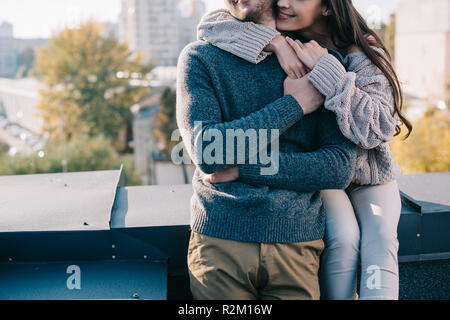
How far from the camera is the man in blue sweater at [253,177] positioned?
5.08 ft

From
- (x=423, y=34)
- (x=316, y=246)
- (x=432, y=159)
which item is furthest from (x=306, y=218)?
(x=423, y=34)

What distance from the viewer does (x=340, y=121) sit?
1599 mm

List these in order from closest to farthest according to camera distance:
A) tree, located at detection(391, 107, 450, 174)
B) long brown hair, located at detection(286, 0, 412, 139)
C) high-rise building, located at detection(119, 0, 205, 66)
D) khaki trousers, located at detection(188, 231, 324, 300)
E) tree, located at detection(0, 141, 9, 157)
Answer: khaki trousers, located at detection(188, 231, 324, 300) < long brown hair, located at detection(286, 0, 412, 139) < tree, located at detection(391, 107, 450, 174) < tree, located at detection(0, 141, 9, 157) < high-rise building, located at detection(119, 0, 205, 66)

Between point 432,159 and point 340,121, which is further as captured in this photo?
point 432,159

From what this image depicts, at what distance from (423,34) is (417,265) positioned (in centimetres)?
3944

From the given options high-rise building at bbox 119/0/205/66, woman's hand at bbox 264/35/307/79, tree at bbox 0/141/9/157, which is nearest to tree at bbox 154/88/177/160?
tree at bbox 0/141/9/157

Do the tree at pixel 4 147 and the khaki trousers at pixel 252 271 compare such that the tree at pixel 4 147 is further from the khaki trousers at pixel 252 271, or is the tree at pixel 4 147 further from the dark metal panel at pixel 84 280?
the khaki trousers at pixel 252 271

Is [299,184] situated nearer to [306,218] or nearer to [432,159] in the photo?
[306,218]

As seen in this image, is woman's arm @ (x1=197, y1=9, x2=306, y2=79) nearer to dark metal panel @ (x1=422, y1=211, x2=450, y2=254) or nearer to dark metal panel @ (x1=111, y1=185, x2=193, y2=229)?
dark metal panel @ (x1=111, y1=185, x2=193, y2=229)

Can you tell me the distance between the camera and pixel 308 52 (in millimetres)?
1740

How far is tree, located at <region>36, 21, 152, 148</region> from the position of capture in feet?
84.0

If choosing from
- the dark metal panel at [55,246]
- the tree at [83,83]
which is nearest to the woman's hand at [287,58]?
the dark metal panel at [55,246]

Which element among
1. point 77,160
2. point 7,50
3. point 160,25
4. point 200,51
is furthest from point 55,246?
point 160,25

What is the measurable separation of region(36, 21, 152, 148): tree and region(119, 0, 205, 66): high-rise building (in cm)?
1206
